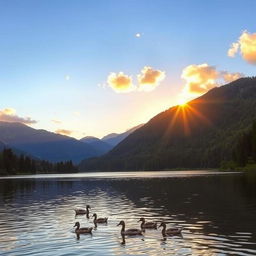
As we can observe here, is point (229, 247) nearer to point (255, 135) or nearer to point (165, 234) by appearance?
point (165, 234)

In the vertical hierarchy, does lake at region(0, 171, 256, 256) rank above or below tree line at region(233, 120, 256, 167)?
below

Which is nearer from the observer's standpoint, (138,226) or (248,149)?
(138,226)

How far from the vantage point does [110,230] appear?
42250 mm

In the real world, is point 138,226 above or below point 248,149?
below

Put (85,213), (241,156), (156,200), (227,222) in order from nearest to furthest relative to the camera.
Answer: (227,222), (85,213), (156,200), (241,156)

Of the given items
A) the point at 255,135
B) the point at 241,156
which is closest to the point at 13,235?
the point at 255,135

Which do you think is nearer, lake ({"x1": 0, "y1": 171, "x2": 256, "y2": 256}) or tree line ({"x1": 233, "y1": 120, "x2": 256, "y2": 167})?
lake ({"x1": 0, "y1": 171, "x2": 256, "y2": 256})

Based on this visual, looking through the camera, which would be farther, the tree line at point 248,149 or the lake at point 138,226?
the tree line at point 248,149

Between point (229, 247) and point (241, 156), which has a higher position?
point (241, 156)

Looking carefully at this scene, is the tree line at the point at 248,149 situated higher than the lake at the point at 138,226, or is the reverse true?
the tree line at the point at 248,149

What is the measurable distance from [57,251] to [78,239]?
5.29 meters

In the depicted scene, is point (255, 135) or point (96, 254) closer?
point (96, 254)

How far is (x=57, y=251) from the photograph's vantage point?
32062 mm

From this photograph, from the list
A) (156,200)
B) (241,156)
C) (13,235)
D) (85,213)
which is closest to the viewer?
(13,235)
